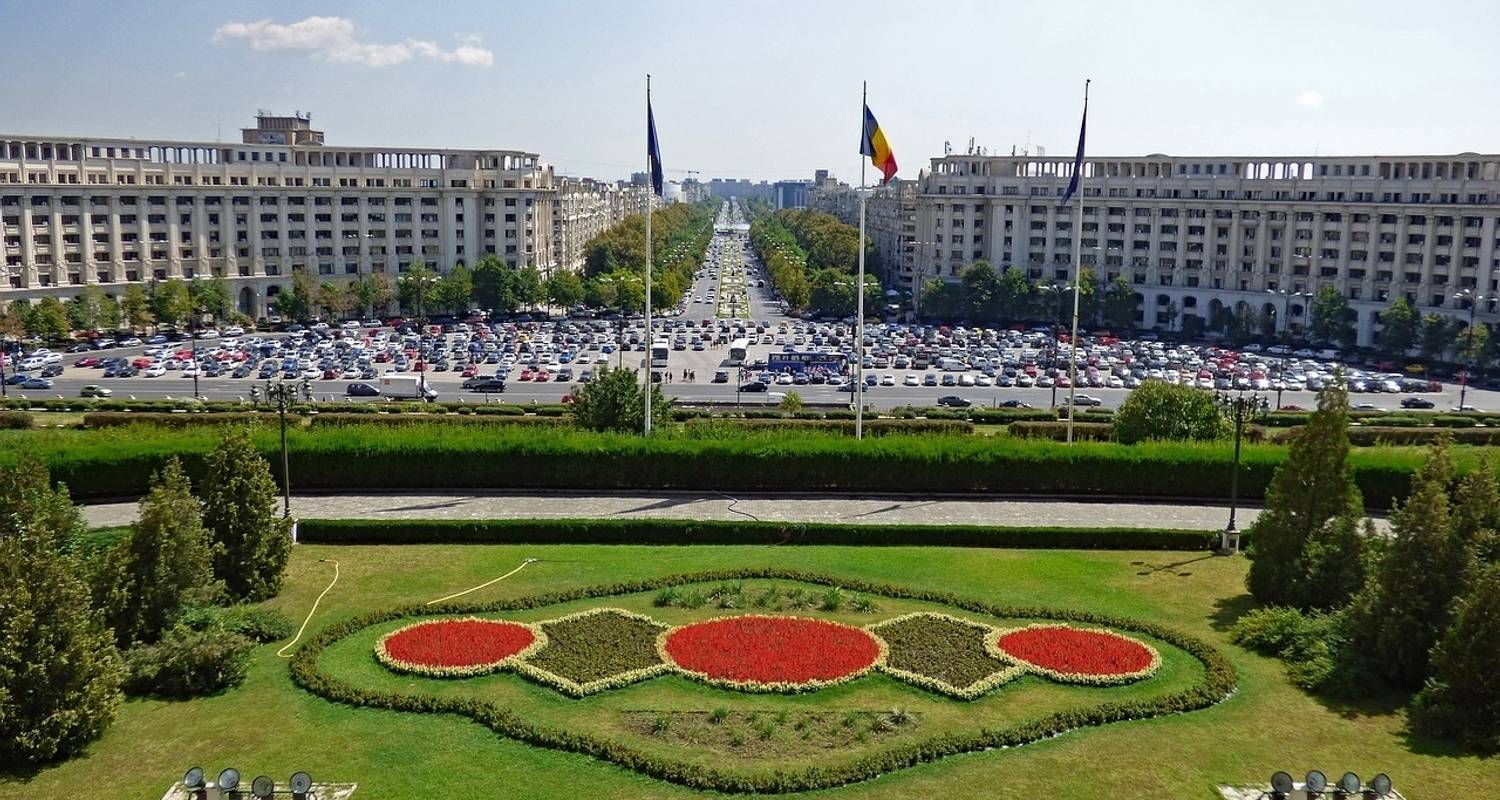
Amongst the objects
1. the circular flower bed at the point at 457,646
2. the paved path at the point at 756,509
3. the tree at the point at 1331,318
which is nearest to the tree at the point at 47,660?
the circular flower bed at the point at 457,646

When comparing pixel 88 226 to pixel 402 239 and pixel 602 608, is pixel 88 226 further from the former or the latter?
pixel 602 608

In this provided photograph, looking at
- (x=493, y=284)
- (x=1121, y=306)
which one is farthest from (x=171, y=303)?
(x=1121, y=306)

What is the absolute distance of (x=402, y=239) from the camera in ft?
409

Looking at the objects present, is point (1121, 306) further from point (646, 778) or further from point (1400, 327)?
point (646, 778)

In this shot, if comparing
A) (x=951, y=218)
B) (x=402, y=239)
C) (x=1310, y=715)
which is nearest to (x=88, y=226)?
(x=402, y=239)

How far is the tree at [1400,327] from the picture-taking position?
90.8 m

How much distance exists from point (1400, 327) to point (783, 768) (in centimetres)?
8521

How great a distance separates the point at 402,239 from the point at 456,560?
317ft

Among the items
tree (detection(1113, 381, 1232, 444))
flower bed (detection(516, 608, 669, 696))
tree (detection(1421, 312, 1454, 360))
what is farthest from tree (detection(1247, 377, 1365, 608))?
tree (detection(1421, 312, 1454, 360))

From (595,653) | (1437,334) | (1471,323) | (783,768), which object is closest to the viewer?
(783,768)

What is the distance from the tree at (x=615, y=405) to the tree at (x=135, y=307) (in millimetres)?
67812

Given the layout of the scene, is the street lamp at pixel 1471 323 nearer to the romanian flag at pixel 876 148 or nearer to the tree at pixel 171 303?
the romanian flag at pixel 876 148

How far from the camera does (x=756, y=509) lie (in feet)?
132

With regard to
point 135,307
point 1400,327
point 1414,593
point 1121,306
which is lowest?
point 1414,593
